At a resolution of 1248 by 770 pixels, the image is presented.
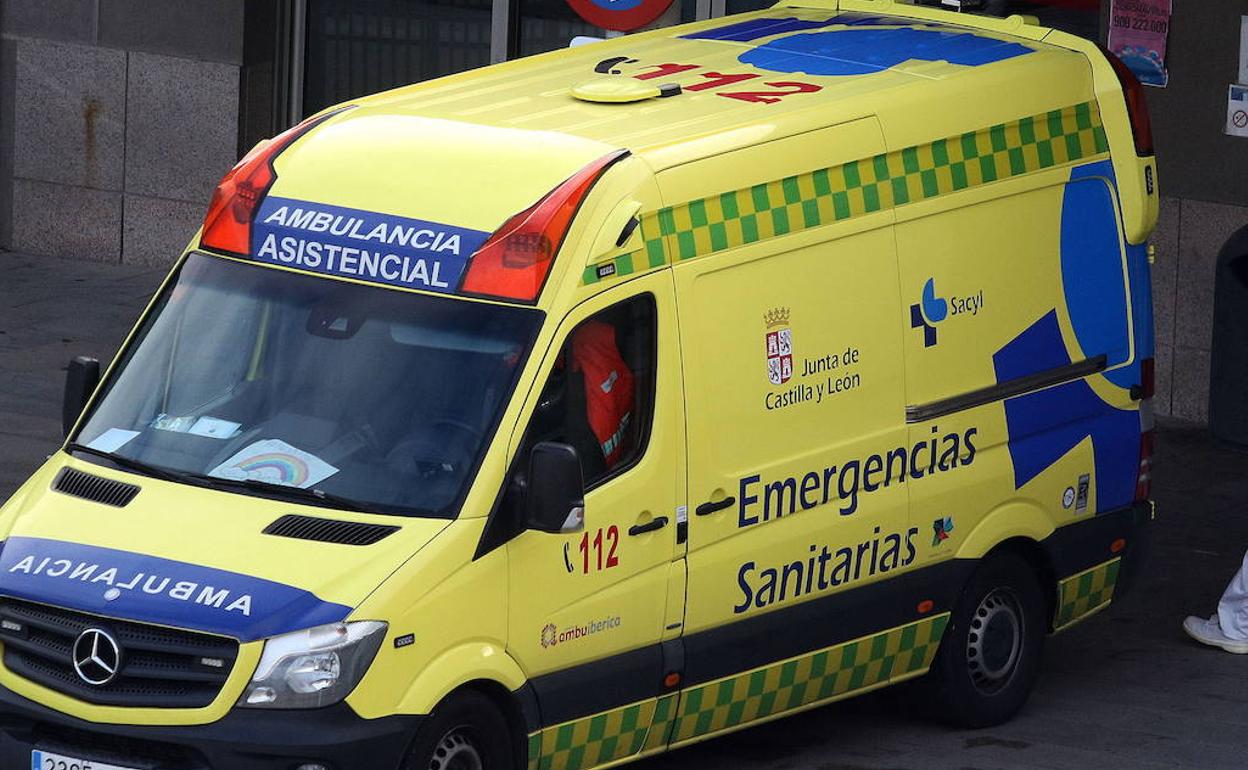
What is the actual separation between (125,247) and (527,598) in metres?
9.80

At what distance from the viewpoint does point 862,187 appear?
8.28 m

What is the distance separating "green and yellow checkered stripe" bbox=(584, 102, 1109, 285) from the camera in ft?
24.9

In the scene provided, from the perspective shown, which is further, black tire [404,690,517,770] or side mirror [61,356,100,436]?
side mirror [61,356,100,436]

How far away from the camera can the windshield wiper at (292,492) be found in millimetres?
7078

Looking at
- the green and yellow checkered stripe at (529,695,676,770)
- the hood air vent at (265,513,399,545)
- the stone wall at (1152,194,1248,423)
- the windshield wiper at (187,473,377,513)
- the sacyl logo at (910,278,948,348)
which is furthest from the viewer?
the stone wall at (1152,194,1248,423)

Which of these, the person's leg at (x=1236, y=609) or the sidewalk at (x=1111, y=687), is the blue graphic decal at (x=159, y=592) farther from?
the person's leg at (x=1236, y=609)

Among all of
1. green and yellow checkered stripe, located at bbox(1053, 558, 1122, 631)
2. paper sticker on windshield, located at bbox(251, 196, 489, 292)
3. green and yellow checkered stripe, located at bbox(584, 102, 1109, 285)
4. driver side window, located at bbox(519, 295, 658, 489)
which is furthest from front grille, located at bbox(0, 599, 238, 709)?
green and yellow checkered stripe, located at bbox(1053, 558, 1122, 631)

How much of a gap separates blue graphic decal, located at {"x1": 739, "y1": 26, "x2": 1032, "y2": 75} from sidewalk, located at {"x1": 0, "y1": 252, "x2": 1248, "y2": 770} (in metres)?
2.34

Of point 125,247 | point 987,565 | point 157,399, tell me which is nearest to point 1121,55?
point 987,565

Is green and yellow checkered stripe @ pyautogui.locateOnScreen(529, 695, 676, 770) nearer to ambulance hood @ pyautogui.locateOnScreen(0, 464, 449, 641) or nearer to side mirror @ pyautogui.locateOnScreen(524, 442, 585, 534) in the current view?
side mirror @ pyautogui.locateOnScreen(524, 442, 585, 534)

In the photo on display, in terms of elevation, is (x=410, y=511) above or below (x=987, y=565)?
above

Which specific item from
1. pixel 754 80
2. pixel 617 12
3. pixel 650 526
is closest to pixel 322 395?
pixel 650 526

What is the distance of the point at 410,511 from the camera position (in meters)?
7.04

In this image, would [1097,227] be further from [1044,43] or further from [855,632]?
[855,632]
